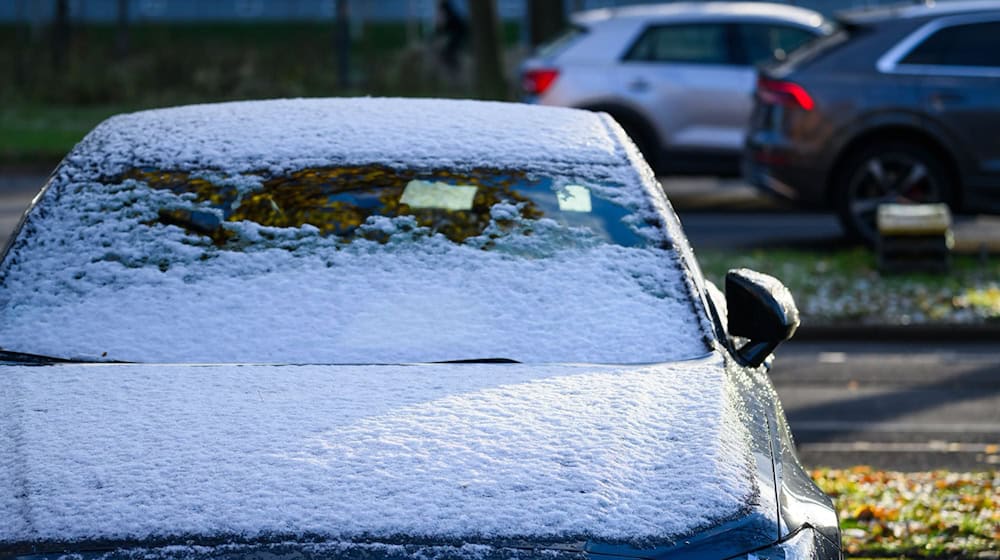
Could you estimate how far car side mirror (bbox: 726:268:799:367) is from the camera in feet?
13.3

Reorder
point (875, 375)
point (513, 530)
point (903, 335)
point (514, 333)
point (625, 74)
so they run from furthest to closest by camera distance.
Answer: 1. point (625, 74)
2. point (903, 335)
3. point (875, 375)
4. point (514, 333)
5. point (513, 530)

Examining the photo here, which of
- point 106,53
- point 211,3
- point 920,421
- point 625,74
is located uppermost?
point 920,421

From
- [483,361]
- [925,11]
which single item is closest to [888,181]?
[925,11]

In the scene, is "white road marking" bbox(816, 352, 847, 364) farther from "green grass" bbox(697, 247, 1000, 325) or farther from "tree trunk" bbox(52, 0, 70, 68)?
"tree trunk" bbox(52, 0, 70, 68)

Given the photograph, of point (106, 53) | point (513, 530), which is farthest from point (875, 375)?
point (106, 53)

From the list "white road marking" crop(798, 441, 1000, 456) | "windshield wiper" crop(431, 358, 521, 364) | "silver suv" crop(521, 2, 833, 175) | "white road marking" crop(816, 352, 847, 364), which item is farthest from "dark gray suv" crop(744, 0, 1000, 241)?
"windshield wiper" crop(431, 358, 521, 364)

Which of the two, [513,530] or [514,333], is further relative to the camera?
[514,333]

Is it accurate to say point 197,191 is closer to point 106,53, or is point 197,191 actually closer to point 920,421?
point 920,421

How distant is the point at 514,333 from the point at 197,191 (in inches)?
34.1

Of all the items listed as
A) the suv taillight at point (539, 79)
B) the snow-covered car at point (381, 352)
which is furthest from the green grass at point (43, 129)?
the snow-covered car at point (381, 352)

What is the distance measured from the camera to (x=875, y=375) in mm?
9328

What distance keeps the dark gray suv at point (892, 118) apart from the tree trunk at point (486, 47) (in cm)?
1372

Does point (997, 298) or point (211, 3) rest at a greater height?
point (997, 298)

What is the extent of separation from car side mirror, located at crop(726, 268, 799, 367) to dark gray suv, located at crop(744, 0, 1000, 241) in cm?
943
